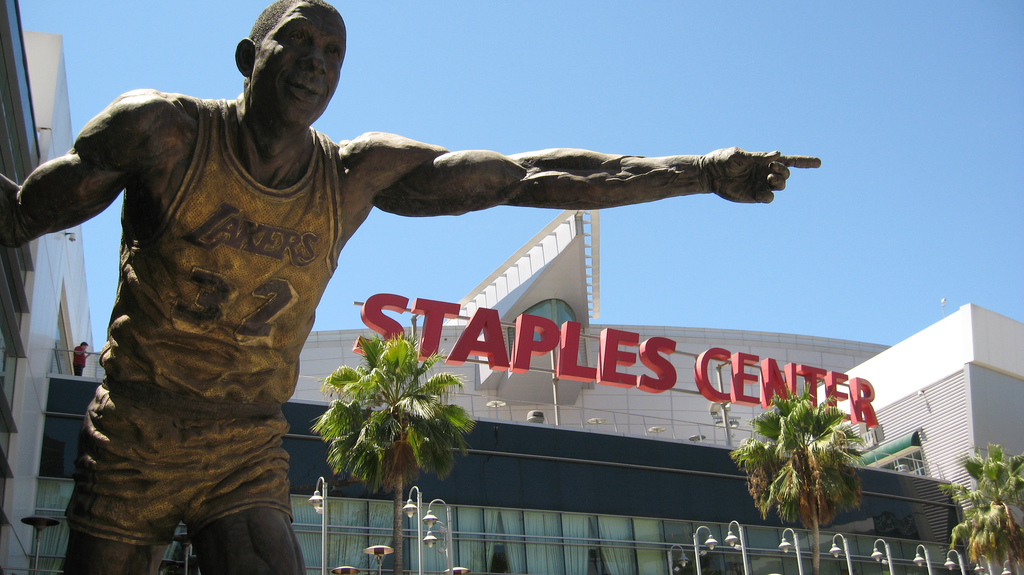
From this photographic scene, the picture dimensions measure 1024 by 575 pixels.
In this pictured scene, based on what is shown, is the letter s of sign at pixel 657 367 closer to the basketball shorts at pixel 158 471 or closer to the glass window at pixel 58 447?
the glass window at pixel 58 447

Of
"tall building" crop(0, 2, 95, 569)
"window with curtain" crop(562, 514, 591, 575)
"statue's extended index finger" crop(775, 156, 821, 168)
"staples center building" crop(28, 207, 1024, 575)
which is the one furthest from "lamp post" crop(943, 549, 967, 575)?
"statue's extended index finger" crop(775, 156, 821, 168)

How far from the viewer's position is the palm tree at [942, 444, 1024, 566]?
87.3 feet

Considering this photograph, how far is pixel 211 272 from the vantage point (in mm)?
2918

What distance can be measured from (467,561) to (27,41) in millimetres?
15299

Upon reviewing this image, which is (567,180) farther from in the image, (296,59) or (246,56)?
(246,56)

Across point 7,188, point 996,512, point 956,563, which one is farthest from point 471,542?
point 7,188

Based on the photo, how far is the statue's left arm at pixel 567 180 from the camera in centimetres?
317

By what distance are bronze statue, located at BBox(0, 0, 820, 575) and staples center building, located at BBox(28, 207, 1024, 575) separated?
15.5 metres

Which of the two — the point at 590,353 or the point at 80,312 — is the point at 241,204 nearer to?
the point at 80,312

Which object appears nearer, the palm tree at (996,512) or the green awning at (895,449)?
the palm tree at (996,512)

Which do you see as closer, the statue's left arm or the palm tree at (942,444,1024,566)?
the statue's left arm

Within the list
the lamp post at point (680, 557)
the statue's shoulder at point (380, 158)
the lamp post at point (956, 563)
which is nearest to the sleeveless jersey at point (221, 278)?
the statue's shoulder at point (380, 158)

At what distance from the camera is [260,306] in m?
3.01

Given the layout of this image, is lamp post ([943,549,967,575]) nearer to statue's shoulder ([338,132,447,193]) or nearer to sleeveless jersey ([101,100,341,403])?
statue's shoulder ([338,132,447,193])
